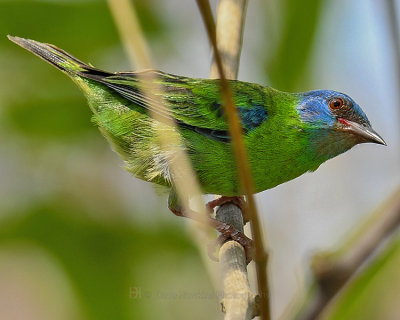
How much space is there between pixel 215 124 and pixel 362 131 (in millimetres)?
1062

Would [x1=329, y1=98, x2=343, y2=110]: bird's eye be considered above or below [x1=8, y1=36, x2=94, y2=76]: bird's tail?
below

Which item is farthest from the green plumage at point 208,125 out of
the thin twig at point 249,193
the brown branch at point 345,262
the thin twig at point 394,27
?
the brown branch at point 345,262

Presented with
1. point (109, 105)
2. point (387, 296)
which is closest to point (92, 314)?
point (109, 105)

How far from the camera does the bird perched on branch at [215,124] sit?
14.5ft

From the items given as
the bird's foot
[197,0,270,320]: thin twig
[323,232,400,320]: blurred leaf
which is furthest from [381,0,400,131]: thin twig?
the bird's foot

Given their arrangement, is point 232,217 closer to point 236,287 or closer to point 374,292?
point 374,292

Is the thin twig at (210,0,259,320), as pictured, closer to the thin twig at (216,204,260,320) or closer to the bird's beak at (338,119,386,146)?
the thin twig at (216,204,260,320)

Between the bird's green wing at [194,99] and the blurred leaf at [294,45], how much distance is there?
57 centimetres

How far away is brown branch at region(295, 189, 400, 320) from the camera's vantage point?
1266mm

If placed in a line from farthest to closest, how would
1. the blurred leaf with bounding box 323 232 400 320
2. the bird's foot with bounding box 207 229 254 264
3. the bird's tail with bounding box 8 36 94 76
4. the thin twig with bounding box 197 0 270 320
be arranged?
the bird's tail with bounding box 8 36 94 76 < the bird's foot with bounding box 207 229 254 264 < the blurred leaf with bounding box 323 232 400 320 < the thin twig with bounding box 197 0 270 320

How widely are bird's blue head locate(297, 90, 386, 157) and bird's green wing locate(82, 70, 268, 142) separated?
0.37 meters

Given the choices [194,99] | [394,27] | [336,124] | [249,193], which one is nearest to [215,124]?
[194,99]

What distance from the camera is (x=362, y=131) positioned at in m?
4.38

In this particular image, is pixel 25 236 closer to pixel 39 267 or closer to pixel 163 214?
pixel 39 267
